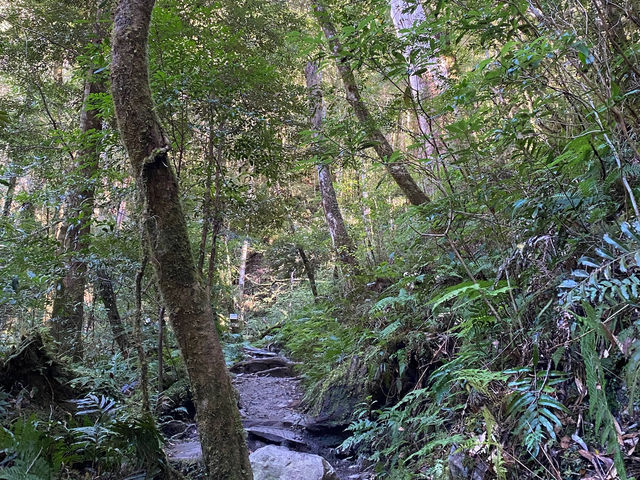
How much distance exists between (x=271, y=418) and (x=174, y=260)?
12.8ft

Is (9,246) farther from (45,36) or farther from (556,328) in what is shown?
(556,328)

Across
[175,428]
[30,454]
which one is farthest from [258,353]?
[30,454]

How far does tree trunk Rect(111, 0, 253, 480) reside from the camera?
106 inches

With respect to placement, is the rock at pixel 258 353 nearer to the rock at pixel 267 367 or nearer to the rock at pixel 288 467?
the rock at pixel 267 367

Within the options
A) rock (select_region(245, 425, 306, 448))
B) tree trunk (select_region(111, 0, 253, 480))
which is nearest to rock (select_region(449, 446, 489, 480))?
tree trunk (select_region(111, 0, 253, 480))

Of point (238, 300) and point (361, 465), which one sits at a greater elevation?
point (238, 300)

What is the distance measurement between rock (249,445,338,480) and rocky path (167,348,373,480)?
1.03 feet

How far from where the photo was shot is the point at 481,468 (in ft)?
7.74

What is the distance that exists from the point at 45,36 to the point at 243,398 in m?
7.43

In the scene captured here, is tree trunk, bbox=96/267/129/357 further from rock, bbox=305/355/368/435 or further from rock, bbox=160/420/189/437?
rock, bbox=305/355/368/435

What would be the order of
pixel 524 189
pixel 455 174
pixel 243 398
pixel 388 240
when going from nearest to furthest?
pixel 524 189
pixel 455 174
pixel 243 398
pixel 388 240

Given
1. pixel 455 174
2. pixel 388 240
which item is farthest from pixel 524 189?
pixel 388 240

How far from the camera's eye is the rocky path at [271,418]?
412 cm

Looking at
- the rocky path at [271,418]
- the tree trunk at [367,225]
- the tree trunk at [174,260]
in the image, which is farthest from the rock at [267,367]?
the tree trunk at [174,260]
